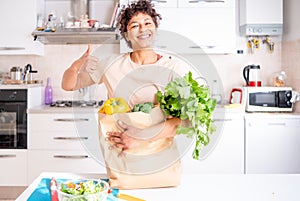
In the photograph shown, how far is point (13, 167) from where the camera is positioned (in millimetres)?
3100

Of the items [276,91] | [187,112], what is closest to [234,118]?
[276,91]

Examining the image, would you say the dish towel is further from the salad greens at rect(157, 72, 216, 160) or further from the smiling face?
the smiling face

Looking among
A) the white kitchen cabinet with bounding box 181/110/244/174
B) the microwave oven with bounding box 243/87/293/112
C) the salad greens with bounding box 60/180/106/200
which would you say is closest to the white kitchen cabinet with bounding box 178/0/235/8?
the microwave oven with bounding box 243/87/293/112

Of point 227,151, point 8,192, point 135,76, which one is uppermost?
point 135,76

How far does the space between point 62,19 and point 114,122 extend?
2727 mm

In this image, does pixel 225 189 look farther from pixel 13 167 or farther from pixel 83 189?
pixel 13 167

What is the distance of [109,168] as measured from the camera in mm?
1130

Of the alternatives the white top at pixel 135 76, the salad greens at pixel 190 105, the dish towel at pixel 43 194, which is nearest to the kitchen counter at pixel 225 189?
the dish towel at pixel 43 194

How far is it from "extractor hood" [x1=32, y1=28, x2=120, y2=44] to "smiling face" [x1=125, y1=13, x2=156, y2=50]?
2.04m

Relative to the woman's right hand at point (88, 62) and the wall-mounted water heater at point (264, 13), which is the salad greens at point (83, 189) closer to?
the woman's right hand at point (88, 62)

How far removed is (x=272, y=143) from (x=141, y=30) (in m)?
2.17

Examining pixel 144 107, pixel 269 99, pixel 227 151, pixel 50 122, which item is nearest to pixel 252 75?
pixel 269 99

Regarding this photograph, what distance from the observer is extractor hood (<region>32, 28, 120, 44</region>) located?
3.22 meters

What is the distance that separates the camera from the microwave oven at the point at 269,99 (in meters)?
3.14
